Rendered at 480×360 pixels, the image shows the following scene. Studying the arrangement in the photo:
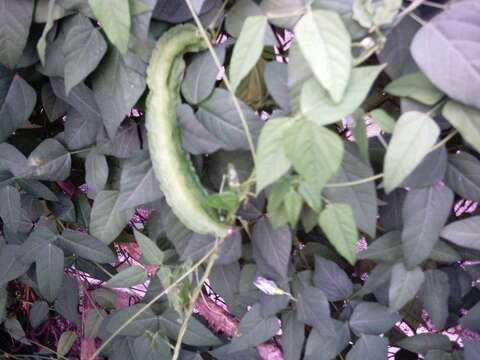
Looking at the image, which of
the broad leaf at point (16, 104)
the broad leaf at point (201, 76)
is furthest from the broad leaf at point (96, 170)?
A: the broad leaf at point (201, 76)

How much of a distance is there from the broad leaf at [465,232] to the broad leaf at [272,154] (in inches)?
10.4

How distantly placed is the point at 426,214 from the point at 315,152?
0.20 meters

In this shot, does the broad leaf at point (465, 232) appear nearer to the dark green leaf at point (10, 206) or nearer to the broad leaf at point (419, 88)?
the broad leaf at point (419, 88)

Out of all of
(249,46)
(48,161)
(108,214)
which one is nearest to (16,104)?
(48,161)

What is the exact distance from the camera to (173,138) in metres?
0.58

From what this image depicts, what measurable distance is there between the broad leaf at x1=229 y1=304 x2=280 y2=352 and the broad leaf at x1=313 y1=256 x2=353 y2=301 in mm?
102

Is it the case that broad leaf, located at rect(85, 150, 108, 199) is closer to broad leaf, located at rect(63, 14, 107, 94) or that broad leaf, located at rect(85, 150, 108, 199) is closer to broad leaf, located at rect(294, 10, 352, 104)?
broad leaf, located at rect(63, 14, 107, 94)

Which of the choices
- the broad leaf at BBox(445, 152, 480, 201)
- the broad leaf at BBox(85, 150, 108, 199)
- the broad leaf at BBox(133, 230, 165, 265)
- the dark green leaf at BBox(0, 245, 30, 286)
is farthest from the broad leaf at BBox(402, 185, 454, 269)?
the dark green leaf at BBox(0, 245, 30, 286)

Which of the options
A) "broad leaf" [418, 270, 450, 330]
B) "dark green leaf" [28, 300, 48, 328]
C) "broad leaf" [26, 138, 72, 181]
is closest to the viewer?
"broad leaf" [418, 270, 450, 330]

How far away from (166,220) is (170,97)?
187mm

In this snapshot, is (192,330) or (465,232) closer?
(465,232)

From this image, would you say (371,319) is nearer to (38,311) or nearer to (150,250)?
(150,250)

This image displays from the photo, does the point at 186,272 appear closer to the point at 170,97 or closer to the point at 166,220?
the point at 166,220

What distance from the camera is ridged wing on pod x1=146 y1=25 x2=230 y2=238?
1.87ft
